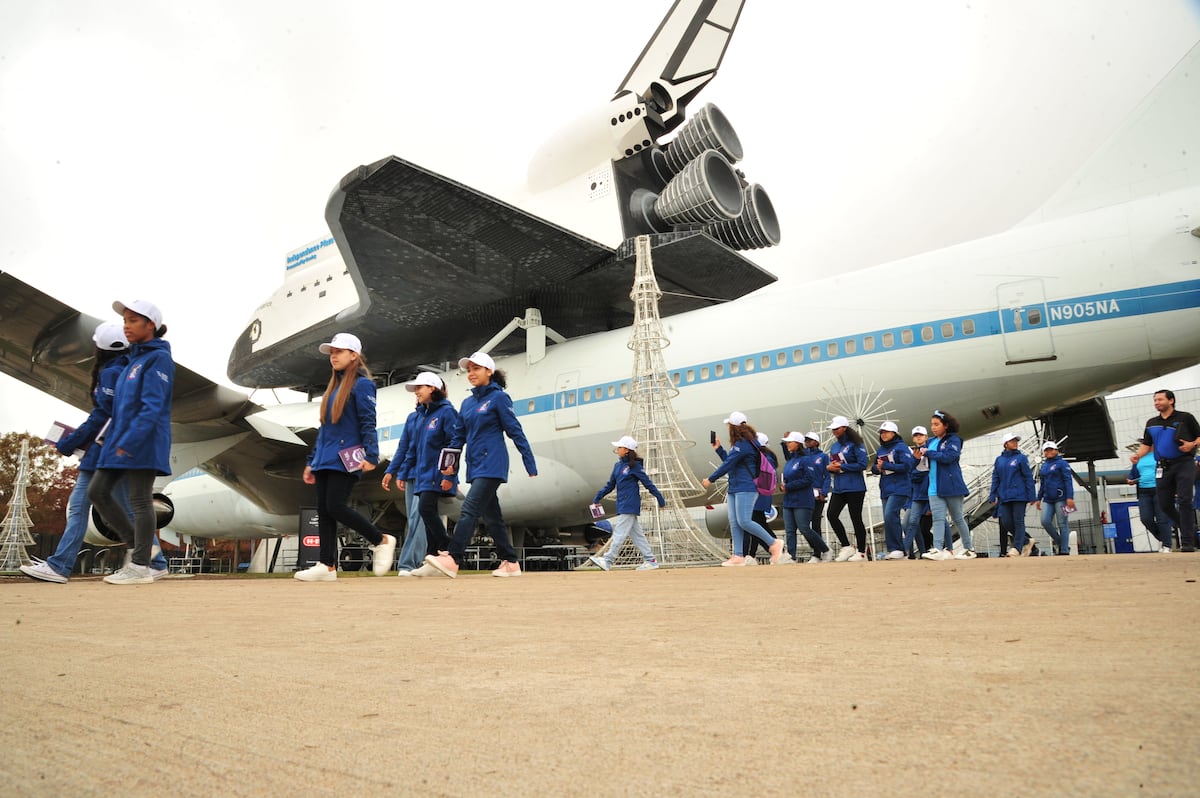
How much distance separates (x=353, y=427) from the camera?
5.38 meters

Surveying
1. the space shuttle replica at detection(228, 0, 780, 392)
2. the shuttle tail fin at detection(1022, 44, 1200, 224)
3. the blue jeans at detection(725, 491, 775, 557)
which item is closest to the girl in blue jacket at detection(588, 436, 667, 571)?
the blue jeans at detection(725, 491, 775, 557)

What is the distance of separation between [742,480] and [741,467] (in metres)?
0.14

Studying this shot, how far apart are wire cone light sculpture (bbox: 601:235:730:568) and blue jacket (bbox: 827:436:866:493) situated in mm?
2135

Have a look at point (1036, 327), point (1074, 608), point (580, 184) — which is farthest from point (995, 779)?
point (580, 184)

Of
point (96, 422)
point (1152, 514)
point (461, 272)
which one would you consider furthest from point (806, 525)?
point (461, 272)

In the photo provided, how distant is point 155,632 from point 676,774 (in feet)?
6.31

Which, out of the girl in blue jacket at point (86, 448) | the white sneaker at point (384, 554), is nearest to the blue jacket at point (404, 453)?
the white sneaker at point (384, 554)

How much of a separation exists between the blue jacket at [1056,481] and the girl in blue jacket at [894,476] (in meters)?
3.02

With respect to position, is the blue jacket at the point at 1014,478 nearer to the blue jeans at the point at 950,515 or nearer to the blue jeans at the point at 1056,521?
the blue jeans at the point at 950,515

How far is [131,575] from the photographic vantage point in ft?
16.8

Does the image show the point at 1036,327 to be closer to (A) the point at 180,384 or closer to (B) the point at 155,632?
(B) the point at 155,632

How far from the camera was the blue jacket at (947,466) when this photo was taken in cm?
823

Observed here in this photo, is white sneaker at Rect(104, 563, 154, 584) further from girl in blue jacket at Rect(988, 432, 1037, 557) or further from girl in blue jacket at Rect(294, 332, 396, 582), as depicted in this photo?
girl in blue jacket at Rect(988, 432, 1037, 557)

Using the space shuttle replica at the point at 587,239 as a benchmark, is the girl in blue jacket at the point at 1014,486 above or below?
below
